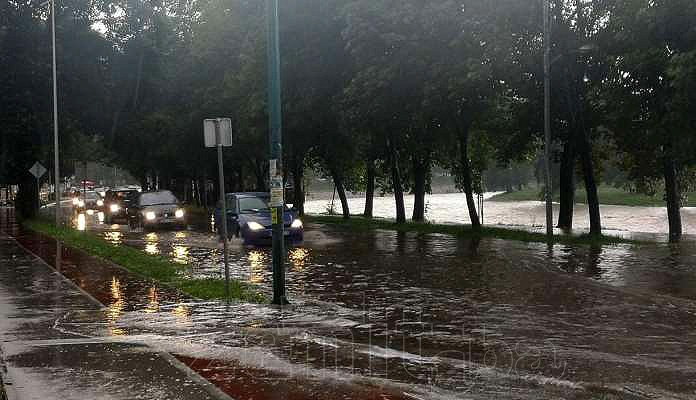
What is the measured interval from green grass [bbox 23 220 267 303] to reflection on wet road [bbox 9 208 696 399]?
45 centimetres

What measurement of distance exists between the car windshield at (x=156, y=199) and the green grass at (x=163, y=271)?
7.52m

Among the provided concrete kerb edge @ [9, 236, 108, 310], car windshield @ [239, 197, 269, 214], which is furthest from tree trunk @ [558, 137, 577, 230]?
concrete kerb edge @ [9, 236, 108, 310]

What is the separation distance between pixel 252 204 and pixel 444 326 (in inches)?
600

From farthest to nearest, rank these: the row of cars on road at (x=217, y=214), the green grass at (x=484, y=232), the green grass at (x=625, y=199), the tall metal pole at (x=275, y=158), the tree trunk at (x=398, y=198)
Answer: the green grass at (x=625, y=199), the tree trunk at (x=398, y=198), the green grass at (x=484, y=232), the row of cars on road at (x=217, y=214), the tall metal pole at (x=275, y=158)

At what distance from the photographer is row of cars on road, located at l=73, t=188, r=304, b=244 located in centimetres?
2381

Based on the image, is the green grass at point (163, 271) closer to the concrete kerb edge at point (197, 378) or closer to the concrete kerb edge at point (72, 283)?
the concrete kerb edge at point (72, 283)

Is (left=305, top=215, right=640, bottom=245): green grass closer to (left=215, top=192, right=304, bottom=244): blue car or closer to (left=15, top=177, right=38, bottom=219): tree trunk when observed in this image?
(left=215, top=192, right=304, bottom=244): blue car

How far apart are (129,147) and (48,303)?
130 feet

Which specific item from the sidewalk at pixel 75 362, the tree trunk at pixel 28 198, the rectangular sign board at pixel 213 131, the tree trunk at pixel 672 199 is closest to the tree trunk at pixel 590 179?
the tree trunk at pixel 672 199

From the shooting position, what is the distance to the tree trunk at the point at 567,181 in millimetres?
32625

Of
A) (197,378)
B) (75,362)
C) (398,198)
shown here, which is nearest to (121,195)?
(398,198)

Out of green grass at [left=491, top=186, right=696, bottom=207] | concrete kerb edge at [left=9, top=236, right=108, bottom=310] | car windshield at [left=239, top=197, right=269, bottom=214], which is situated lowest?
green grass at [left=491, top=186, right=696, bottom=207]

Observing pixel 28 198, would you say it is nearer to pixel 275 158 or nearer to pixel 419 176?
pixel 419 176

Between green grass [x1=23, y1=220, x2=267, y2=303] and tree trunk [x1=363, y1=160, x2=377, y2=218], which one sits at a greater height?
tree trunk [x1=363, y1=160, x2=377, y2=218]
